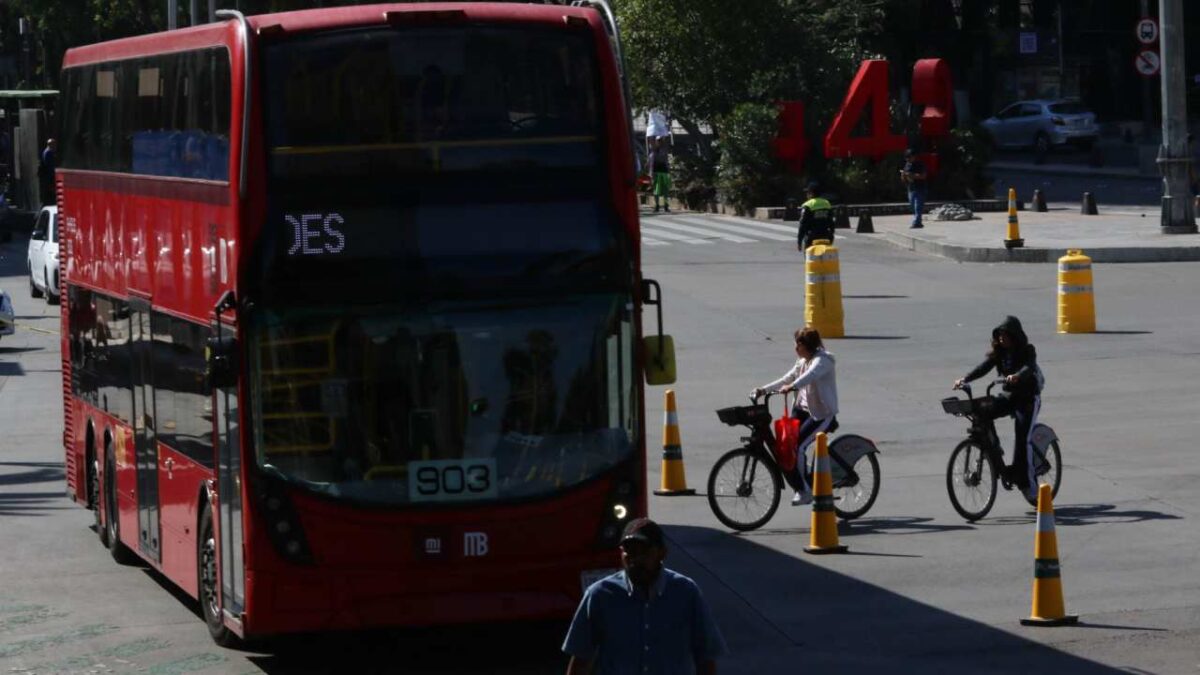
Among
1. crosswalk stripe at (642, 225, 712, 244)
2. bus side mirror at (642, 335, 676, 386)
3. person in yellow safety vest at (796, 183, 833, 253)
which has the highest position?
person in yellow safety vest at (796, 183, 833, 253)

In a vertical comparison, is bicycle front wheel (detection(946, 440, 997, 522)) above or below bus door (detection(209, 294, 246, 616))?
below

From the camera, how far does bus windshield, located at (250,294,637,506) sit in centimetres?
1144

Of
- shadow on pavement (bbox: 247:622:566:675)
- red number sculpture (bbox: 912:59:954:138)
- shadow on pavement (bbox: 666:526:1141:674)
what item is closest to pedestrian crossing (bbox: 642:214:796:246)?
red number sculpture (bbox: 912:59:954:138)

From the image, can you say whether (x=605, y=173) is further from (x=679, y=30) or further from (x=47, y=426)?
(x=679, y=30)

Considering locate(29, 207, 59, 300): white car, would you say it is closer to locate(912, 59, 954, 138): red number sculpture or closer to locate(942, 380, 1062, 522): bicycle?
locate(912, 59, 954, 138): red number sculpture

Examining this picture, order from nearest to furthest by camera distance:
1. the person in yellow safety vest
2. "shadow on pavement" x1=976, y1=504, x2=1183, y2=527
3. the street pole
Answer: "shadow on pavement" x1=976, y1=504, x2=1183, y2=527
the person in yellow safety vest
the street pole

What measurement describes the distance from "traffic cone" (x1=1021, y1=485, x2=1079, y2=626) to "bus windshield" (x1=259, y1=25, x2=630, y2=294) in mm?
2975

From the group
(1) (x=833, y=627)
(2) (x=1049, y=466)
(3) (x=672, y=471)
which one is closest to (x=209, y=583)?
(1) (x=833, y=627)

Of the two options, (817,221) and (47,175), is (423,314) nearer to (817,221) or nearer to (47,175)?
(817,221)

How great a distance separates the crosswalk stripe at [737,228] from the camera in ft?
140

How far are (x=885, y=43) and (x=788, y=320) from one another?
136ft

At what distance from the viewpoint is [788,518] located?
17.0 m

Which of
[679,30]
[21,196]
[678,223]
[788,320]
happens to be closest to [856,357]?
[788,320]

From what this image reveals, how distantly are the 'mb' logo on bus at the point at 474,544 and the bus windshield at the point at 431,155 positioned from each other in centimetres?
136
